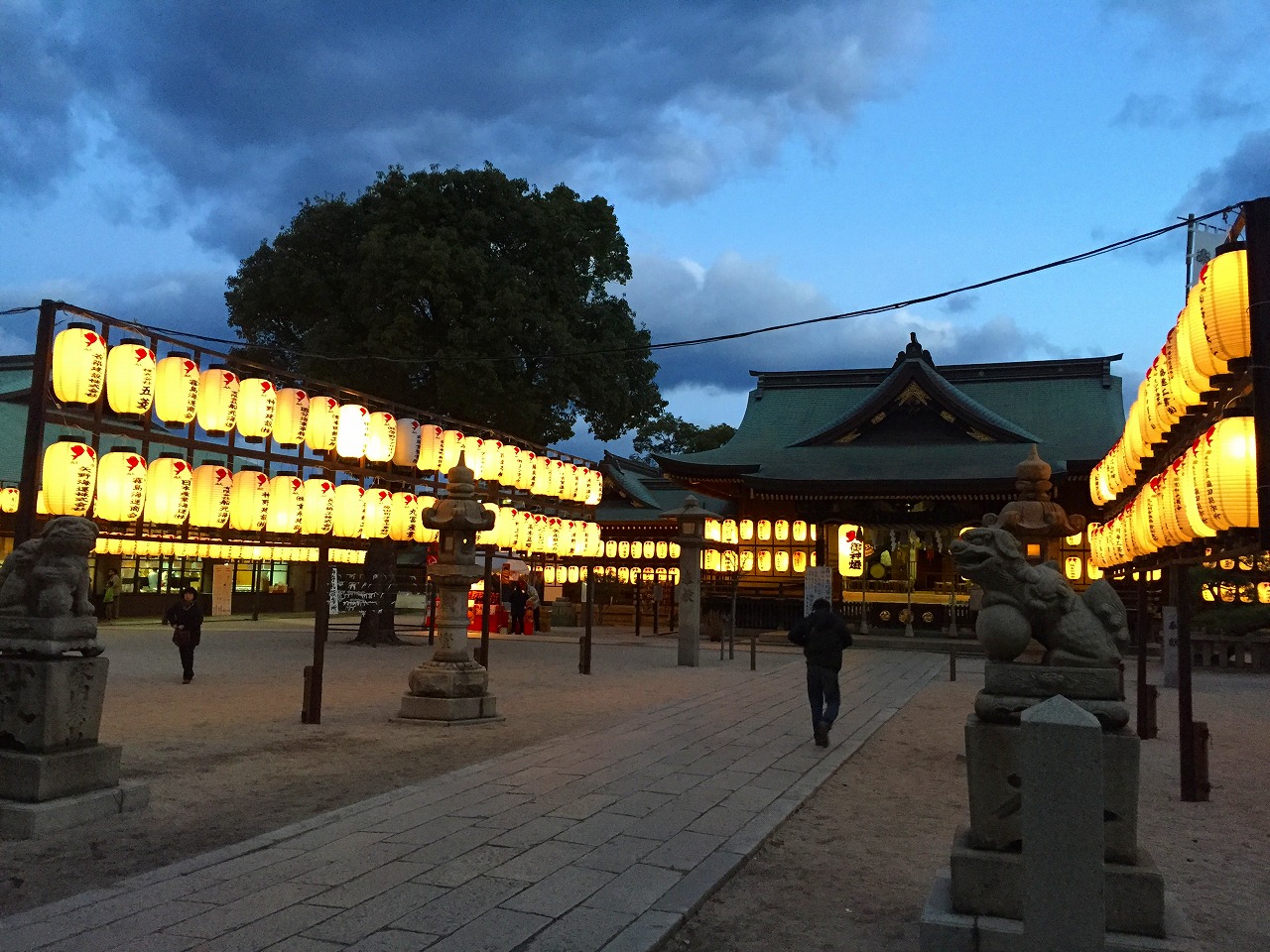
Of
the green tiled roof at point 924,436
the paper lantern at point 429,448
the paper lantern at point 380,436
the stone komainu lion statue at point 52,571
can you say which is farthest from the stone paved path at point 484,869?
the green tiled roof at point 924,436

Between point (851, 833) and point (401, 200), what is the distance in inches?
781

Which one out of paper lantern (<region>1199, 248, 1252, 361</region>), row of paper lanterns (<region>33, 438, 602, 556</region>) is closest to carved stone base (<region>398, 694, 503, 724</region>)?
row of paper lanterns (<region>33, 438, 602, 556</region>)

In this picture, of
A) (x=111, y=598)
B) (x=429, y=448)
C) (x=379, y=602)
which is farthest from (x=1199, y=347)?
(x=111, y=598)

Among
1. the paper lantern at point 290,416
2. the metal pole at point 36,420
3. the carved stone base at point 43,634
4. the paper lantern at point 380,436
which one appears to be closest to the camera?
the carved stone base at point 43,634

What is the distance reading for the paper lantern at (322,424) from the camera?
13757 mm

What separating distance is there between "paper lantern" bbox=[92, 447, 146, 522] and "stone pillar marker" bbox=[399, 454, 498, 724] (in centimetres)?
346

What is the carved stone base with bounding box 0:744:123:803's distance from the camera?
6098 mm

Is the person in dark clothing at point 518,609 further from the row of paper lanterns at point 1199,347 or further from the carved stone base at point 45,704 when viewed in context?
the carved stone base at point 45,704

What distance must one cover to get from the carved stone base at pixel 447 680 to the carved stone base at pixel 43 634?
4.92 metres

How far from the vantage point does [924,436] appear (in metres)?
29.2

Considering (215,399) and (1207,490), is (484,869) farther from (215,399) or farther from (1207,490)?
(215,399)

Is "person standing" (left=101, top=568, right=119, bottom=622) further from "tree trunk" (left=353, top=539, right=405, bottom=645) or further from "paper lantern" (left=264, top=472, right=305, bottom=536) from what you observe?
"paper lantern" (left=264, top=472, right=305, bottom=536)

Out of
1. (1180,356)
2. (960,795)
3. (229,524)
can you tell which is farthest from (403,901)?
(229,524)

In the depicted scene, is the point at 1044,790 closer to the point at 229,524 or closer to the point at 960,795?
the point at 960,795
